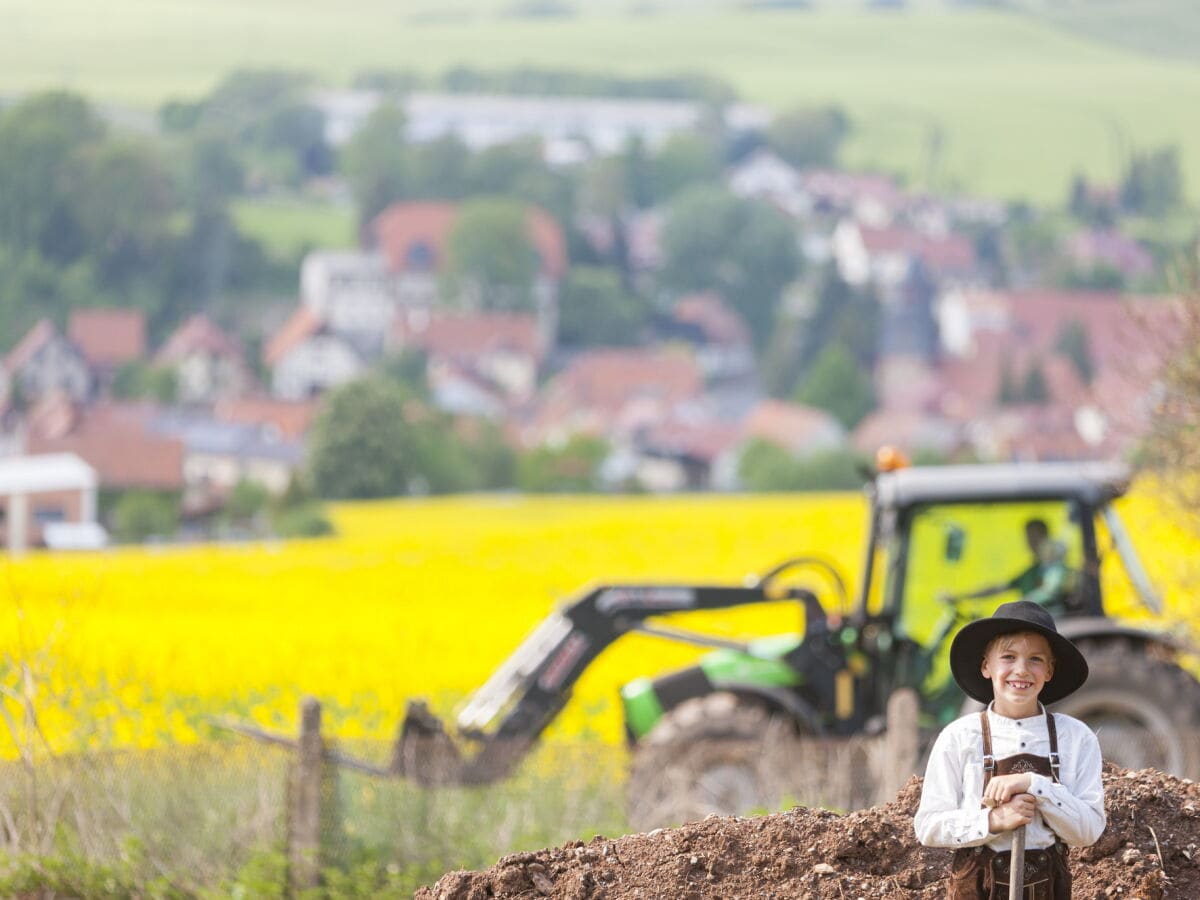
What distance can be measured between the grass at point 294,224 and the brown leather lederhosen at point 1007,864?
151 m

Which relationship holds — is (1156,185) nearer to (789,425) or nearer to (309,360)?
(789,425)

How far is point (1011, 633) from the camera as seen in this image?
13.4 feet

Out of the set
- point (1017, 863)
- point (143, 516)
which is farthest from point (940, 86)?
point (1017, 863)

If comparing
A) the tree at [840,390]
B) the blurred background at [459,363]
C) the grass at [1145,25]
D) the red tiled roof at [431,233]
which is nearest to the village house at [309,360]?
the blurred background at [459,363]

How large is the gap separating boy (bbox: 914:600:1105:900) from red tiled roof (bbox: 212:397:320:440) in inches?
3879

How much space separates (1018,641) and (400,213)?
15669 centimetres

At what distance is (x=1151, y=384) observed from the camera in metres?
10.8

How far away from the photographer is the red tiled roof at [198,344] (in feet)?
422

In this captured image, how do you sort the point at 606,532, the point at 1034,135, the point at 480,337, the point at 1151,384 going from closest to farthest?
the point at 1151,384 → the point at 606,532 → the point at 480,337 → the point at 1034,135

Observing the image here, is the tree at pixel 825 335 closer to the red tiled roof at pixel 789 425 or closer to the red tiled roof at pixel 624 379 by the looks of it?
the red tiled roof at pixel 624 379

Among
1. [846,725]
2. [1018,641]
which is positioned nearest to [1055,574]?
[846,725]

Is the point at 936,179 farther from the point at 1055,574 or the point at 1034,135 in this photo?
the point at 1055,574

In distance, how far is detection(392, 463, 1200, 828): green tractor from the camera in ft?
29.1

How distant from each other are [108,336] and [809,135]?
7597cm
